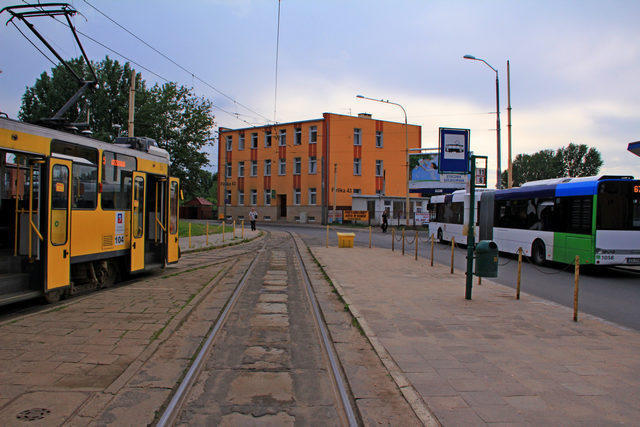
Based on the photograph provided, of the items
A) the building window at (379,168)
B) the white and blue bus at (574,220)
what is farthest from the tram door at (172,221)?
the building window at (379,168)

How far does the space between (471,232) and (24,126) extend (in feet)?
26.1

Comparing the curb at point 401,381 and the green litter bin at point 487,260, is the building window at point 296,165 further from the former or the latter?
the curb at point 401,381

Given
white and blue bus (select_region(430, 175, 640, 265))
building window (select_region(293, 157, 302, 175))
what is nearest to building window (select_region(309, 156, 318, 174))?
building window (select_region(293, 157, 302, 175))

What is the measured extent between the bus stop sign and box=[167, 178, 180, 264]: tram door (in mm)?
6995

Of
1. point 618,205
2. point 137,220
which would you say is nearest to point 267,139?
point 618,205

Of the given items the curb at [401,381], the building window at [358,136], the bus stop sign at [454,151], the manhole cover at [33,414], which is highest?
the building window at [358,136]

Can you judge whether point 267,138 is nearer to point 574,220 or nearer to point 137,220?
point 574,220

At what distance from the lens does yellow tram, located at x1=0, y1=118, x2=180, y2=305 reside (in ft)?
23.5

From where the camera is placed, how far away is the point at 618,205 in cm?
1320

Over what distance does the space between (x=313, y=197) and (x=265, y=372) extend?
45.4 meters

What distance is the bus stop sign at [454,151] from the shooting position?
9.48 m

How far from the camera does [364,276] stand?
12.1 m

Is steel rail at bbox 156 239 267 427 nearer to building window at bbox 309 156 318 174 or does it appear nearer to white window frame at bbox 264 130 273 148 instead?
building window at bbox 309 156 318 174

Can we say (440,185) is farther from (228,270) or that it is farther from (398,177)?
(228,270)
